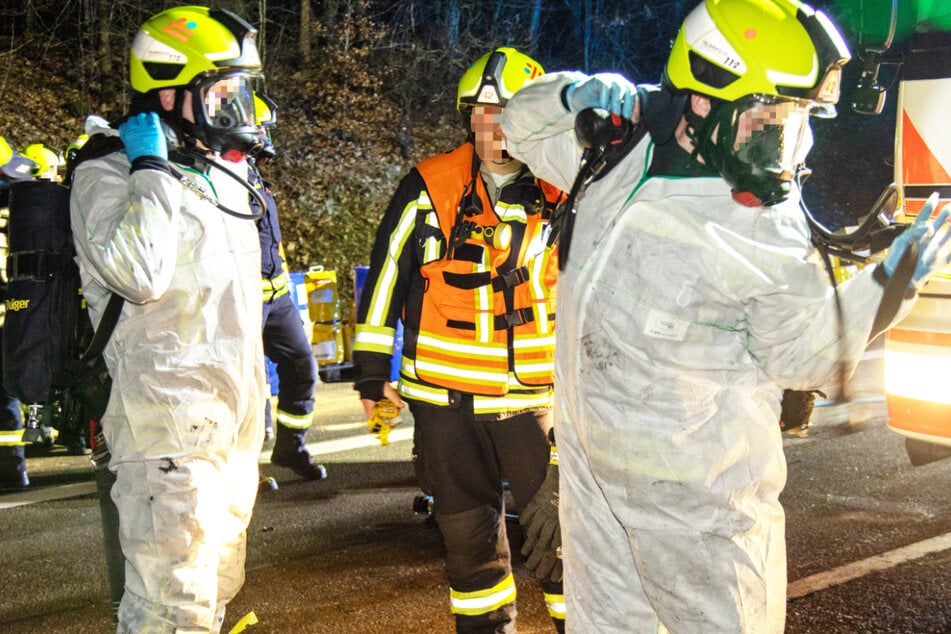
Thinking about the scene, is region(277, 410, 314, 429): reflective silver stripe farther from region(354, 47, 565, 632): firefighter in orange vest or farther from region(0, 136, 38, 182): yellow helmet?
region(354, 47, 565, 632): firefighter in orange vest

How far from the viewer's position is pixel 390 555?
5012 mm

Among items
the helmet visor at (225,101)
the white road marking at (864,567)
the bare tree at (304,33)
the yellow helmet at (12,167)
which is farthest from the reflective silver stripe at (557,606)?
the bare tree at (304,33)

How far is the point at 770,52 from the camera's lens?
2301mm

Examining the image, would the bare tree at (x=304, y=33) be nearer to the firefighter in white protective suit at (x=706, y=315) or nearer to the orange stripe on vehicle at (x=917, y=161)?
the orange stripe on vehicle at (x=917, y=161)

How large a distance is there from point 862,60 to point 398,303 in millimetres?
2410

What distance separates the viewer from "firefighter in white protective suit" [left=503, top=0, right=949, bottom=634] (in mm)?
2324

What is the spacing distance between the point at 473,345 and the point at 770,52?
1577mm

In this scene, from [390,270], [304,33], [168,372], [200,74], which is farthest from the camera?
[304,33]

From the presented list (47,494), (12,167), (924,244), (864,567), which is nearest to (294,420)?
(47,494)

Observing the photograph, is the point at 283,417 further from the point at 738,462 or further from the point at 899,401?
the point at 738,462

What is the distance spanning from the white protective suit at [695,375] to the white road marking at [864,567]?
205 centimetres

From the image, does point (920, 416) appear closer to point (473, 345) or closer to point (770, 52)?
point (473, 345)

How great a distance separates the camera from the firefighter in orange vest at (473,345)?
3525mm

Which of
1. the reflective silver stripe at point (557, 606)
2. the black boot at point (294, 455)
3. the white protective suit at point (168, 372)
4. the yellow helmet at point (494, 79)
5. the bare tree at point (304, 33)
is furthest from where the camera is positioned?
the bare tree at point (304, 33)
